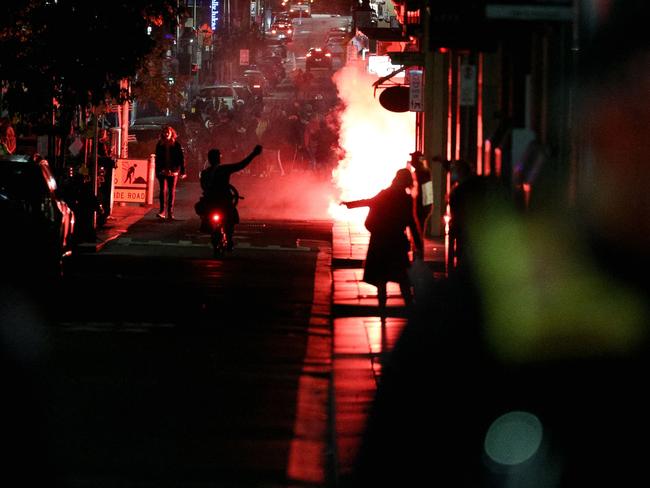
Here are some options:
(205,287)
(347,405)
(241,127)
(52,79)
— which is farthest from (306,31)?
(347,405)

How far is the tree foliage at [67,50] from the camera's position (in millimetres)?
28531

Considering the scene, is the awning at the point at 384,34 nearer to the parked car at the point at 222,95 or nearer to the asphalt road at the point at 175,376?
the asphalt road at the point at 175,376

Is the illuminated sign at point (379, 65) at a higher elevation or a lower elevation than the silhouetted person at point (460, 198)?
higher

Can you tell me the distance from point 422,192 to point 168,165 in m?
10.1

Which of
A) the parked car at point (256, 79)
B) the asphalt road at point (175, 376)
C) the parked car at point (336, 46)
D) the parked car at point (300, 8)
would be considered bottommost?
the asphalt road at point (175, 376)

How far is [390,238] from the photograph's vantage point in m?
16.7

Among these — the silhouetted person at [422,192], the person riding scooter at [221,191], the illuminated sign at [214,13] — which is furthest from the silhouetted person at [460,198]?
the illuminated sign at [214,13]

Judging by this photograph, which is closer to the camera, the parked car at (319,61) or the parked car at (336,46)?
the parked car at (319,61)

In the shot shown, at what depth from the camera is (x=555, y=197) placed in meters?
14.6

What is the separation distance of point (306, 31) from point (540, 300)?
113392mm

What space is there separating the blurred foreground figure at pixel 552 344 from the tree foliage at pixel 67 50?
618 inches

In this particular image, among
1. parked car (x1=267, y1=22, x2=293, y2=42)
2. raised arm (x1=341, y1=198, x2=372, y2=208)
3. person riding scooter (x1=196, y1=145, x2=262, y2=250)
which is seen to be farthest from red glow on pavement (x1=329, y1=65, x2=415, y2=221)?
parked car (x1=267, y1=22, x2=293, y2=42)

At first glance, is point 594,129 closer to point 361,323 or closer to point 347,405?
point 347,405

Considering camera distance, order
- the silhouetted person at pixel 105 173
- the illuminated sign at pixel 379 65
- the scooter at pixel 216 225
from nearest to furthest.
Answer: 1. the scooter at pixel 216 225
2. the silhouetted person at pixel 105 173
3. the illuminated sign at pixel 379 65
